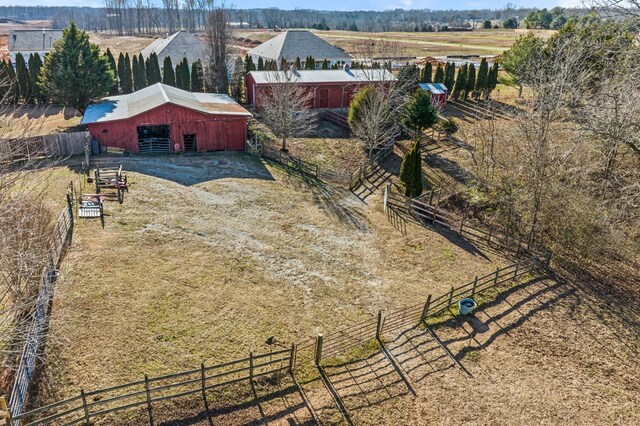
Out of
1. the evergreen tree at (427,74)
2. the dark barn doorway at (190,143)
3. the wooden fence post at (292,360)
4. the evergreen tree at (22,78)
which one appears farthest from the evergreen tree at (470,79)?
the evergreen tree at (22,78)

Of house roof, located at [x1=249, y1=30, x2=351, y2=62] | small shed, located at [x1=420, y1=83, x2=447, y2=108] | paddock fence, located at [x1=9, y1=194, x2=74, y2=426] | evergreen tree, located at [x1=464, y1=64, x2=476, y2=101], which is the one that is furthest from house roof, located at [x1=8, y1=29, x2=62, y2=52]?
evergreen tree, located at [x1=464, y1=64, x2=476, y2=101]

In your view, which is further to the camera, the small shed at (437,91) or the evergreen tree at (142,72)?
the evergreen tree at (142,72)

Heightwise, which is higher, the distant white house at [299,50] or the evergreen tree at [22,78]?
the distant white house at [299,50]

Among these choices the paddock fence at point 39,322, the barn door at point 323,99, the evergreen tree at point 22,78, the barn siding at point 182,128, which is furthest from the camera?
the barn door at point 323,99

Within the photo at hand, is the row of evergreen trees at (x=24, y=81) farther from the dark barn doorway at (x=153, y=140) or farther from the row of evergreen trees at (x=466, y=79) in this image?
the row of evergreen trees at (x=466, y=79)

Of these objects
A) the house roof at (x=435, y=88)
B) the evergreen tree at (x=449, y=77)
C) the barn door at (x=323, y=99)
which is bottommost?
the barn door at (x=323, y=99)

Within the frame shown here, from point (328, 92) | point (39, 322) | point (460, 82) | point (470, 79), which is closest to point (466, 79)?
point (470, 79)
